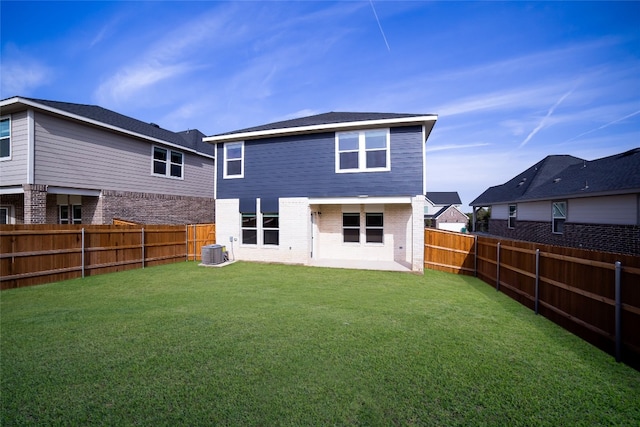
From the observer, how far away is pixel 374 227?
1289 centimetres

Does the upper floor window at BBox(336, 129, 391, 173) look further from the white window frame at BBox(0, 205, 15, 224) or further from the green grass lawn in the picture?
the white window frame at BBox(0, 205, 15, 224)

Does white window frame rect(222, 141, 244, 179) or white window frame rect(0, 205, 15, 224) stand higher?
white window frame rect(222, 141, 244, 179)

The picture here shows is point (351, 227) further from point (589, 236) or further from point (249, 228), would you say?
point (589, 236)

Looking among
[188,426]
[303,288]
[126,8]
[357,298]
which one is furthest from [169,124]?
[188,426]

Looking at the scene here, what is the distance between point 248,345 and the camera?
4.35m

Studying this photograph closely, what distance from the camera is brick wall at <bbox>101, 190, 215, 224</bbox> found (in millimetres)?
13352

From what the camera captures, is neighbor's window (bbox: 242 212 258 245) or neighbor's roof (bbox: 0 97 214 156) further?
neighbor's window (bbox: 242 212 258 245)

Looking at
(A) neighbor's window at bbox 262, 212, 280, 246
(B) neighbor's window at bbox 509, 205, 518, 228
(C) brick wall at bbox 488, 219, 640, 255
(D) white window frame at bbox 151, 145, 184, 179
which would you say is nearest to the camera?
(C) brick wall at bbox 488, 219, 640, 255

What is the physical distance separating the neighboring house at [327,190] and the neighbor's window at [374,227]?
0.16 ft

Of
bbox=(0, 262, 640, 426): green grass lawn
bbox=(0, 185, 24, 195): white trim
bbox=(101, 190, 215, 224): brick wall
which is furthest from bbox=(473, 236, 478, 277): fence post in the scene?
bbox=(0, 185, 24, 195): white trim

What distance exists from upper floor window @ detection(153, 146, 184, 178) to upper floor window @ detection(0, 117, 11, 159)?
5.53m

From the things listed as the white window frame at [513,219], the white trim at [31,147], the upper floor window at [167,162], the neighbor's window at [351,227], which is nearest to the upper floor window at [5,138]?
the white trim at [31,147]

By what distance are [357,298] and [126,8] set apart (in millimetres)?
13273

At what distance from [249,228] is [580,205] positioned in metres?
18.1
